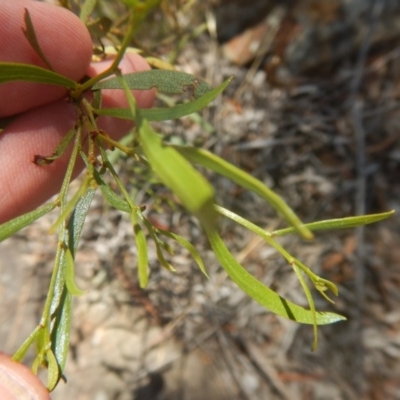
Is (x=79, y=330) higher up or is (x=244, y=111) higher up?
(x=244, y=111)

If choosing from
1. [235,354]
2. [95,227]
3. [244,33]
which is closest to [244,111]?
[244,33]

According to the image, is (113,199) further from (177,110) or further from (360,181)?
(360,181)

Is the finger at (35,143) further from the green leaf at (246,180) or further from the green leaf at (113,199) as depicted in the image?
the green leaf at (246,180)

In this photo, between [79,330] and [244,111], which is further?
[244,111]

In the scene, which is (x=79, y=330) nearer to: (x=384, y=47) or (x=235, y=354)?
(x=235, y=354)

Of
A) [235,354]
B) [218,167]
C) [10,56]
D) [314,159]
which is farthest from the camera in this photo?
[314,159]

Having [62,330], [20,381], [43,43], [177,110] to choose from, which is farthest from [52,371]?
[43,43]

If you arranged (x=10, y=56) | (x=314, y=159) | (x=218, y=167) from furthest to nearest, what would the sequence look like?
(x=314, y=159)
(x=10, y=56)
(x=218, y=167)

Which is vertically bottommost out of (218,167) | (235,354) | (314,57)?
(235,354)
